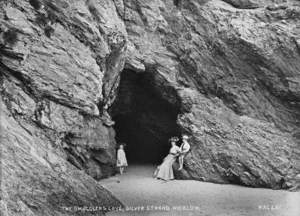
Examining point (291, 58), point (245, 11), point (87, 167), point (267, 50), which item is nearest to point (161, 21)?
point (245, 11)

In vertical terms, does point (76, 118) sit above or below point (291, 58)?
below

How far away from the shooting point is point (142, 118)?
19891mm

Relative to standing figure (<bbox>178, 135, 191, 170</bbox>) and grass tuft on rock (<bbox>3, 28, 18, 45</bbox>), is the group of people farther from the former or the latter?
grass tuft on rock (<bbox>3, 28, 18, 45</bbox>)

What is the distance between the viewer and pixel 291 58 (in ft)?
55.0

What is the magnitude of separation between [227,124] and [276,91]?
2.69 m

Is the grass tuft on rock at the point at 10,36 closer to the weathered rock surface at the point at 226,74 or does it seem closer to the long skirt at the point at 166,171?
the weathered rock surface at the point at 226,74

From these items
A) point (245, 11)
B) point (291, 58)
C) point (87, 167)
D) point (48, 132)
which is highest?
point (245, 11)

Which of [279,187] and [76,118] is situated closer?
[76,118]

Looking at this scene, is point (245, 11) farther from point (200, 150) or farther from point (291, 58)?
point (200, 150)

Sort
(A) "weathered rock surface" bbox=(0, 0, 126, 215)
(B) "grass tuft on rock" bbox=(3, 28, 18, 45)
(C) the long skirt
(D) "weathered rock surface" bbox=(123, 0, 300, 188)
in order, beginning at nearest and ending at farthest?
(A) "weathered rock surface" bbox=(0, 0, 126, 215) → (B) "grass tuft on rock" bbox=(3, 28, 18, 45) → (D) "weathered rock surface" bbox=(123, 0, 300, 188) → (C) the long skirt

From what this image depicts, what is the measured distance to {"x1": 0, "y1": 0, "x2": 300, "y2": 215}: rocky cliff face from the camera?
13117mm

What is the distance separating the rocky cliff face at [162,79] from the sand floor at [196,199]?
2.52 feet

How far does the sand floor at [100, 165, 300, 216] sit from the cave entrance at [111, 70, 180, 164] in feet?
12.2

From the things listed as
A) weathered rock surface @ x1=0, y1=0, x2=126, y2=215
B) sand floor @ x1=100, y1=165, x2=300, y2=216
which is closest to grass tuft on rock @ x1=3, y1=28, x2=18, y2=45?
weathered rock surface @ x1=0, y1=0, x2=126, y2=215
